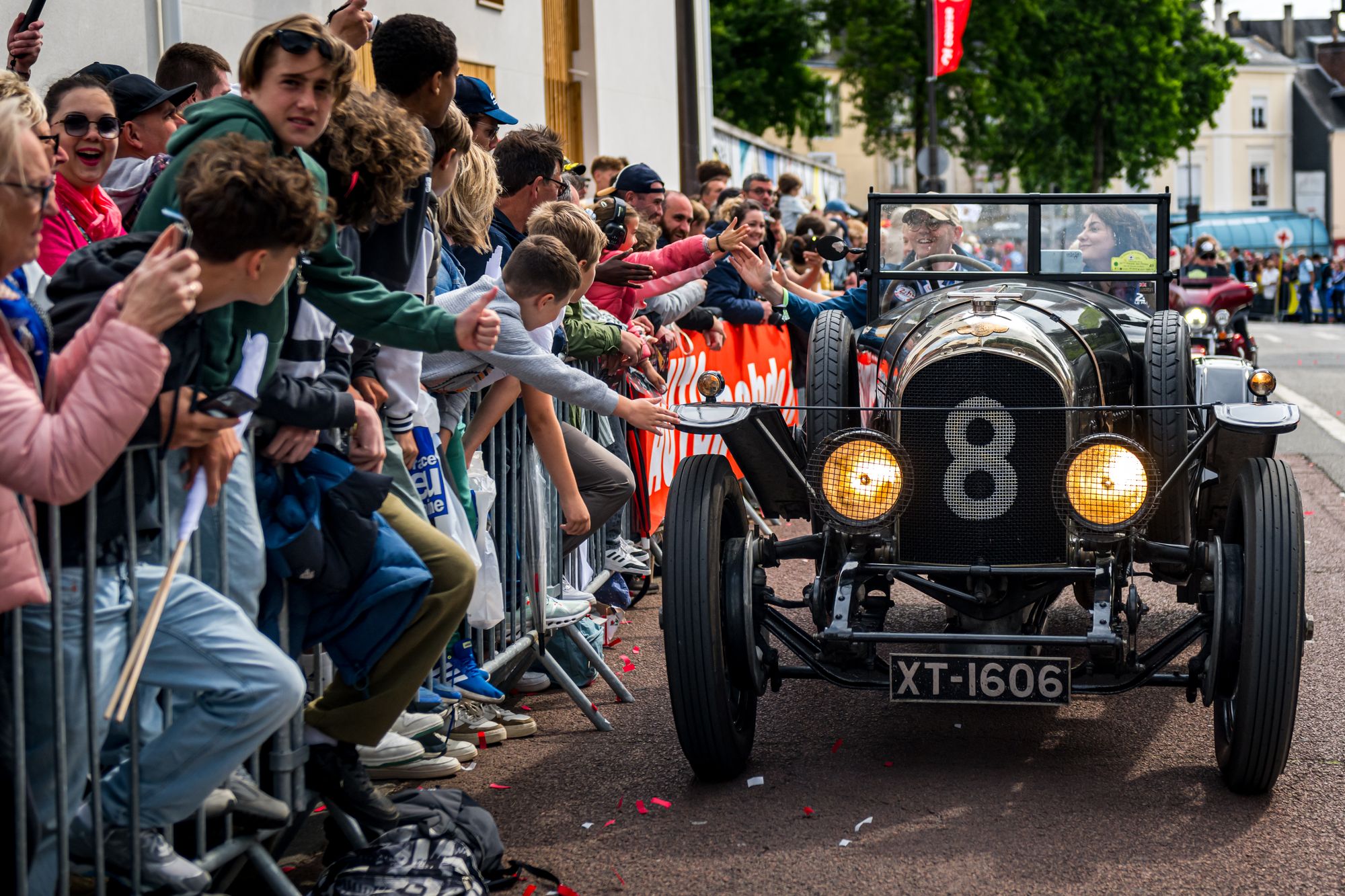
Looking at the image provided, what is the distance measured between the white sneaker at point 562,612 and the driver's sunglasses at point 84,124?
2161 millimetres

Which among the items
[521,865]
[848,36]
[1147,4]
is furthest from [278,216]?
[1147,4]

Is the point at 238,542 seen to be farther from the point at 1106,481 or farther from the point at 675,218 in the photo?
the point at 675,218

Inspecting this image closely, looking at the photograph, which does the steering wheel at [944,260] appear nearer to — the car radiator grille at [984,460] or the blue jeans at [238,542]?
the car radiator grille at [984,460]

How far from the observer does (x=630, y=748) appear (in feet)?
16.8

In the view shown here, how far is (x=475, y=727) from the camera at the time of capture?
520 cm

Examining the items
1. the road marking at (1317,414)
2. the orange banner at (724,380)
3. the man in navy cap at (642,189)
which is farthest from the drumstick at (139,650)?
the road marking at (1317,414)

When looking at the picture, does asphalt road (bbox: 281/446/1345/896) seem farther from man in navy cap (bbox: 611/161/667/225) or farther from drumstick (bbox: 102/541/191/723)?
man in navy cap (bbox: 611/161/667/225)

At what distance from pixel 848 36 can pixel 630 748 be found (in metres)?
37.5

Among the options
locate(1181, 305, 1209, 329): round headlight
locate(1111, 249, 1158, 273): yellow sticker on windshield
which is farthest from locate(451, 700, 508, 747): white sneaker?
locate(1181, 305, 1209, 329): round headlight

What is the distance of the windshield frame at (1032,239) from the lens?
21.1 ft

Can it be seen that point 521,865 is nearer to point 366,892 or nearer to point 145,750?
point 366,892

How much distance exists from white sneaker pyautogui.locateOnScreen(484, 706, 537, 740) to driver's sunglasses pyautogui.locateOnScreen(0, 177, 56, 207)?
2810 millimetres

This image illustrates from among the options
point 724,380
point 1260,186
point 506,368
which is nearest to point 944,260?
point 724,380

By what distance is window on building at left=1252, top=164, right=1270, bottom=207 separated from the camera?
81.9 metres
